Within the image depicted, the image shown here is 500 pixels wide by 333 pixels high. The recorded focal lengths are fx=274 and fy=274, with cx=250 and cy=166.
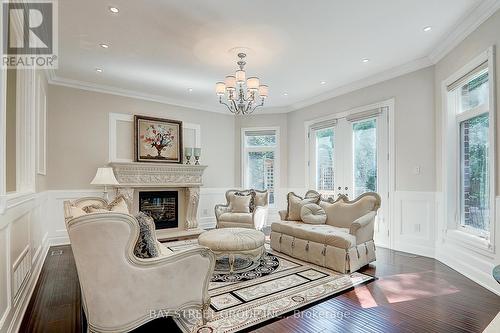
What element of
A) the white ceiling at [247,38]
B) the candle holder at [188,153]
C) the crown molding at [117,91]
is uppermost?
the white ceiling at [247,38]

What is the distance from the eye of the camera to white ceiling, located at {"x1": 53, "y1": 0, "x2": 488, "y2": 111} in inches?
111

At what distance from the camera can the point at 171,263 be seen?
2.03 m

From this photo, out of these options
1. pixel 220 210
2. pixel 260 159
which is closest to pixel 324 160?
pixel 260 159

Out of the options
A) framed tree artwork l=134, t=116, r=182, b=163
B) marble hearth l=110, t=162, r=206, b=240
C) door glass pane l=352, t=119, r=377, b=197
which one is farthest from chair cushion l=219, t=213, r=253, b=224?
door glass pane l=352, t=119, r=377, b=197

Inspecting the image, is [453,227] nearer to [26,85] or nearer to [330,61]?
[330,61]

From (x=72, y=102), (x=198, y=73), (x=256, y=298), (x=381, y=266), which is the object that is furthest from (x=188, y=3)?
(x=381, y=266)

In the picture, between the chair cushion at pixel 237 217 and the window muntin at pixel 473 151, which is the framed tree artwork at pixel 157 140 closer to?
the chair cushion at pixel 237 217

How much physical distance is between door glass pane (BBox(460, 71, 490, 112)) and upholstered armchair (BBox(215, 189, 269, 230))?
3.66 m

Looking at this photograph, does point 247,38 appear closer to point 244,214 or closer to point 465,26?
point 465,26

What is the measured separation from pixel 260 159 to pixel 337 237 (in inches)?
152

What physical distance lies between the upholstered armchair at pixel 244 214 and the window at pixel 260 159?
Answer: 38.4 inches

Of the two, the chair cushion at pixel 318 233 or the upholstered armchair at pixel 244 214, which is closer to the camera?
the chair cushion at pixel 318 233

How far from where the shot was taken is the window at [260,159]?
6.93 metres

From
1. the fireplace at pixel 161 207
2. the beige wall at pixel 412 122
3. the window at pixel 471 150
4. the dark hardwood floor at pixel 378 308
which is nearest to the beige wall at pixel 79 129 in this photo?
the fireplace at pixel 161 207
